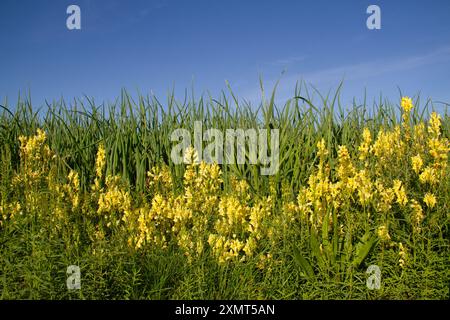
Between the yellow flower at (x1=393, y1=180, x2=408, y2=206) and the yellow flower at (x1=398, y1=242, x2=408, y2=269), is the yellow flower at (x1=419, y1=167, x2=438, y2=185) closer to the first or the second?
the yellow flower at (x1=393, y1=180, x2=408, y2=206)

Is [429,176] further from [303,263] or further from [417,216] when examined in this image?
[303,263]


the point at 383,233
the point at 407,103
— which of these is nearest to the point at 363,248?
the point at 383,233

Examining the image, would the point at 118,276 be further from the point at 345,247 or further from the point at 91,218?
the point at 345,247

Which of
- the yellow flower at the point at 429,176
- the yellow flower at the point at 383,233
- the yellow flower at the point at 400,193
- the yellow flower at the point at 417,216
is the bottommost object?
the yellow flower at the point at 383,233

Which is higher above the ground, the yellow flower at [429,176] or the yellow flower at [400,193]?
the yellow flower at [429,176]

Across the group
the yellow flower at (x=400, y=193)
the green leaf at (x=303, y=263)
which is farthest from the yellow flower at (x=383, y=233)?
the green leaf at (x=303, y=263)

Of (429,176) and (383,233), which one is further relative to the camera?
(429,176)

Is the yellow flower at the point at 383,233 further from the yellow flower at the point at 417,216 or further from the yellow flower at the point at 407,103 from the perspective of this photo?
the yellow flower at the point at 407,103

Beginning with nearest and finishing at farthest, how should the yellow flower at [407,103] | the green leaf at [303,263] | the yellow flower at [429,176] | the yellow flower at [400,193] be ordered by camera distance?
the green leaf at [303,263] < the yellow flower at [400,193] < the yellow flower at [429,176] < the yellow flower at [407,103]

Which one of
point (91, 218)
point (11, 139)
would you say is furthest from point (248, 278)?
point (11, 139)

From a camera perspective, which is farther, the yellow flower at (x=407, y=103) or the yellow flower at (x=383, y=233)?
the yellow flower at (x=407, y=103)

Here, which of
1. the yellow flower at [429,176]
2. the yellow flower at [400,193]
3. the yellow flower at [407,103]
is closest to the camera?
the yellow flower at [400,193]

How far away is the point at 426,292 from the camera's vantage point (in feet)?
10.3
